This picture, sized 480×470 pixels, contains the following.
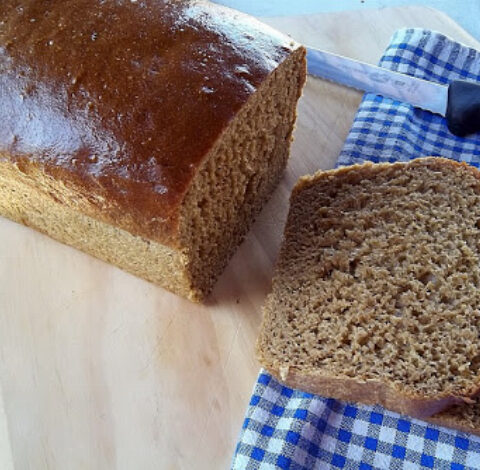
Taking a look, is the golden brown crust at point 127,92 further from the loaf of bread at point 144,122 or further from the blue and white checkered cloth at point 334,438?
the blue and white checkered cloth at point 334,438

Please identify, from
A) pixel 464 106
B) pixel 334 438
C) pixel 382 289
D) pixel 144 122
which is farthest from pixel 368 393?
pixel 464 106

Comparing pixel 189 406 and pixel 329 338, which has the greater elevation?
pixel 329 338

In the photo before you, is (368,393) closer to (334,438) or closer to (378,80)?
(334,438)

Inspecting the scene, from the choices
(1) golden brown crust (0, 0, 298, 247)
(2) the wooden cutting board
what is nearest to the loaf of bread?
(1) golden brown crust (0, 0, 298, 247)

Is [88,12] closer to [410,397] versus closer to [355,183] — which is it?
[355,183]

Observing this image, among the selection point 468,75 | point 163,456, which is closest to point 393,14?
point 468,75

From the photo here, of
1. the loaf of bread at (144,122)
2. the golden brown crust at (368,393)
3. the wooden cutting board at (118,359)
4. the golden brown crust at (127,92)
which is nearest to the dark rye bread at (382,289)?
the golden brown crust at (368,393)

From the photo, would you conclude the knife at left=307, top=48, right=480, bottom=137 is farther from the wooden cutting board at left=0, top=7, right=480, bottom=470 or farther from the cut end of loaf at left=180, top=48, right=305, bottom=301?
the wooden cutting board at left=0, top=7, right=480, bottom=470
